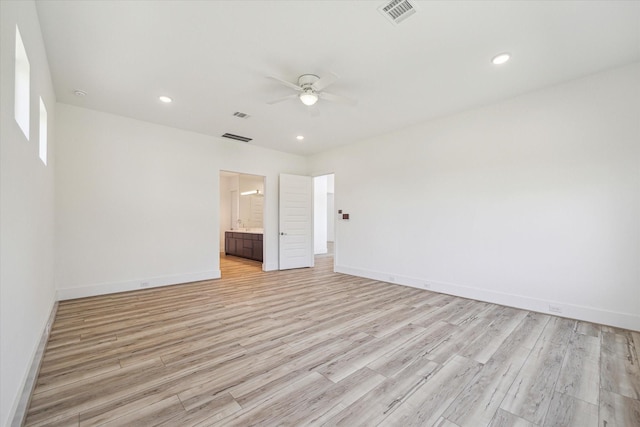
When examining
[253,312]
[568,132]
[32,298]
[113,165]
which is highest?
[568,132]

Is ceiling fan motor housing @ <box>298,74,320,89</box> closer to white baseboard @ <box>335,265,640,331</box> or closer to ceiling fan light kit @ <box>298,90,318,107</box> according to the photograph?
ceiling fan light kit @ <box>298,90,318,107</box>

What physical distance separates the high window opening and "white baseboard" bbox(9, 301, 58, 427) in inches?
69.2

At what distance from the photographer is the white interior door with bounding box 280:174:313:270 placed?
647 centimetres

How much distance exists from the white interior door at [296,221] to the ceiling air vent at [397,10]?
4.50 m

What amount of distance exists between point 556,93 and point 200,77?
453 centimetres

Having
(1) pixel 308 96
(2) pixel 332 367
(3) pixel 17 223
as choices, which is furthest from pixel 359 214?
(3) pixel 17 223

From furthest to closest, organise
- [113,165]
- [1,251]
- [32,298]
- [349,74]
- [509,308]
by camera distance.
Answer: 1. [113,165]
2. [509,308]
3. [349,74]
4. [32,298]
5. [1,251]

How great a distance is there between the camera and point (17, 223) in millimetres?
1693

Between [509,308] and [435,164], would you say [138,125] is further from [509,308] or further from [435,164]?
[509,308]

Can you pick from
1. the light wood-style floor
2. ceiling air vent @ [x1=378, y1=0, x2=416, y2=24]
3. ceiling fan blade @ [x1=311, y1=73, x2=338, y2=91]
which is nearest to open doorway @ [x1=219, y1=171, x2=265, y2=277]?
the light wood-style floor

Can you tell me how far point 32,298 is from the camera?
2.17 metres

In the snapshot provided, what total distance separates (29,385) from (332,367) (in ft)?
7.06

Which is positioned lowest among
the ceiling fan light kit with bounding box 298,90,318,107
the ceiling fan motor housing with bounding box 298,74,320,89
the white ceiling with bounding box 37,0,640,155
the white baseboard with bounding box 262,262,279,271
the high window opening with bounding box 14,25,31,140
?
the white baseboard with bounding box 262,262,279,271

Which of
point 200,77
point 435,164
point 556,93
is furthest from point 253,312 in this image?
point 556,93
